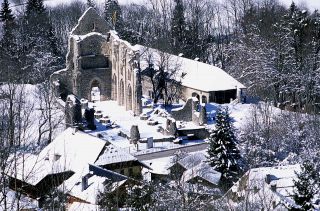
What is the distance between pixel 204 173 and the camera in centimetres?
2978

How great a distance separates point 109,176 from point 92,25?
2629cm

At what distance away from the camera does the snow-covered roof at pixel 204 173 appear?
2903 centimetres

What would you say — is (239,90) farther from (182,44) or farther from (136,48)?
(182,44)

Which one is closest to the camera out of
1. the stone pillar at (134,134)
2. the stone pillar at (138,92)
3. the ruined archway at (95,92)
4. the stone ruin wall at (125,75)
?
the stone pillar at (134,134)

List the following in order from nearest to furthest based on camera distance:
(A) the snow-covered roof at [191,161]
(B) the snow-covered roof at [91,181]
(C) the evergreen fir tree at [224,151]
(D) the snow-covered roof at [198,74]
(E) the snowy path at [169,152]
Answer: (B) the snow-covered roof at [91,181]
(A) the snow-covered roof at [191,161]
(C) the evergreen fir tree at [224,151]
(E) the snowy path at [169,152]
(D) the snow-covered roof at [198,74]

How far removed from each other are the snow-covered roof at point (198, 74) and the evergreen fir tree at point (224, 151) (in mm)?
16032

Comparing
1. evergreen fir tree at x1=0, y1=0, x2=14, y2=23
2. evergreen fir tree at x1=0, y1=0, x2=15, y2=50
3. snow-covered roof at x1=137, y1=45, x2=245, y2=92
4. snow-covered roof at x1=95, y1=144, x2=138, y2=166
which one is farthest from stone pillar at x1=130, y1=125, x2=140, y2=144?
evergreen fir tree at x1=0, y1=0, x2=14, y2=23

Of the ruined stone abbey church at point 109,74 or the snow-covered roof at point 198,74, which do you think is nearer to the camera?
the ruined stone abbey church at point 109,74

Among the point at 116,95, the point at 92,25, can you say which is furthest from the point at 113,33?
the point at 116,95

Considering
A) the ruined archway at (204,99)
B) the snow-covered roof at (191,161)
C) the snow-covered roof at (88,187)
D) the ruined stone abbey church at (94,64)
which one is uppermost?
the ruined stone abbey church at (94,64)

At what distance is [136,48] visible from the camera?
4728cm

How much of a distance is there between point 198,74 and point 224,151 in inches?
787

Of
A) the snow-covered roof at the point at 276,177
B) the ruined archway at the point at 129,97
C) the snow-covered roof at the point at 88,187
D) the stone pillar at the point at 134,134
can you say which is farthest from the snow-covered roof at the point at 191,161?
the ruined archway at the point at 129,97

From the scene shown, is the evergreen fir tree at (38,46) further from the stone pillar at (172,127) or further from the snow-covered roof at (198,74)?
the stone pillar at (172,127)
